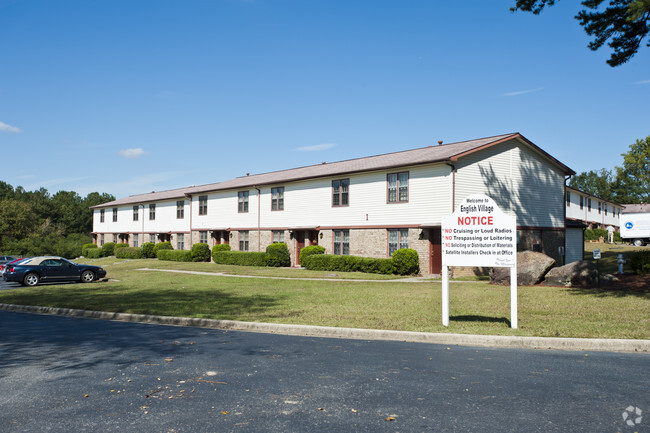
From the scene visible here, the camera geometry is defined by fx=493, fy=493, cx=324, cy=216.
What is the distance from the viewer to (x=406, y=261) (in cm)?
2595

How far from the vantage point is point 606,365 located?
7.13 meters

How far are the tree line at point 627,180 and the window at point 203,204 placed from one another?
47.1m

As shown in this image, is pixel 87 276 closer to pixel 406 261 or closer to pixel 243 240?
pixel 243 240

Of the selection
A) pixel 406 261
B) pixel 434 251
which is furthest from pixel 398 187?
pixel 406 261

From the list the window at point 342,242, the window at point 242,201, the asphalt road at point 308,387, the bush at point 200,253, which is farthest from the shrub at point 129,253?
the asphalt road at point 308,387

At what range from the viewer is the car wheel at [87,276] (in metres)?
24.3


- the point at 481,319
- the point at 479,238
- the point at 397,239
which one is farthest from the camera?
the point at 397,239

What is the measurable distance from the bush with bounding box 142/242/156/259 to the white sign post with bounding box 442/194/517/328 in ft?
138

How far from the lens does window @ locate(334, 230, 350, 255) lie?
1206 inches

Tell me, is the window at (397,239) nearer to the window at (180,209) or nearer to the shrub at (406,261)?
the shrub at (406,261)

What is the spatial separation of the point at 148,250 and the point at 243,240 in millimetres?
13939

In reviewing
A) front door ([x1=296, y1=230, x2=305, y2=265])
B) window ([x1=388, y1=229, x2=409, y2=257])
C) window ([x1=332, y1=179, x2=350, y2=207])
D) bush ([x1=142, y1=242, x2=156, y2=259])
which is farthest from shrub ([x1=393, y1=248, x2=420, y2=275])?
bush ([x1=142, y1=242, x2=156, y2=259])

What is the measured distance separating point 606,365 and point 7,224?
76083 millimetres

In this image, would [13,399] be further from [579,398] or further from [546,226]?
[546,226]
